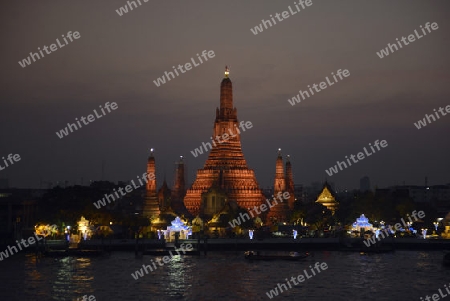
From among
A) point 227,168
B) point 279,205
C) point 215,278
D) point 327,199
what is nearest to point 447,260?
point 215,278

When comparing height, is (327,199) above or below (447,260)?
above

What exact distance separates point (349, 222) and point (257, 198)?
49.9ft

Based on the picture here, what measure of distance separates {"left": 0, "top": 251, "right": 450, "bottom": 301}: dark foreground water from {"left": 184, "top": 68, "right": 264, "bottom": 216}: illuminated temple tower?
3805 cm

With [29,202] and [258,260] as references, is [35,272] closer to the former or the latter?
[258,260]

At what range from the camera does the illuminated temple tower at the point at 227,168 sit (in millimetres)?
126000

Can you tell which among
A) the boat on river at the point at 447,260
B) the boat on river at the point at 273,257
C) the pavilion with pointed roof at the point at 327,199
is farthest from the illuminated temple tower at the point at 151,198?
the boat on river at the point at 447,260

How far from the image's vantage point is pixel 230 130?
128 meters

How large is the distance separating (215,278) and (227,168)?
58.1 m

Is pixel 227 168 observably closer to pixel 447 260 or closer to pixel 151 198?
pixel 151 198

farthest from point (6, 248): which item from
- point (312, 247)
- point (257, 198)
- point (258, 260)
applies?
point (257, 198)

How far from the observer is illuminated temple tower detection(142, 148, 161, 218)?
4761 inches

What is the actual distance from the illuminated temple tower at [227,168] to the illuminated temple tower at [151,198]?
806 cm

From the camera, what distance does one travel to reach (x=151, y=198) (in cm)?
12194

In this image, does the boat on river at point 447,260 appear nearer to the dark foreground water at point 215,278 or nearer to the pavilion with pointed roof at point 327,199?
the dark foreground water at point 215,278
